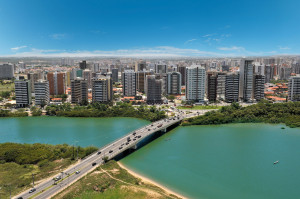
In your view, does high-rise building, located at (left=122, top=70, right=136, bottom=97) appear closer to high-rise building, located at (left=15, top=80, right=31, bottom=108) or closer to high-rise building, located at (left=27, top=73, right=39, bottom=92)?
high-rise building, located at (left=15, top=80, right=31, bottom=108)

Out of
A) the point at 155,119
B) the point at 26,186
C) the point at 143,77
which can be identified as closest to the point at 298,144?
the point at 155,119

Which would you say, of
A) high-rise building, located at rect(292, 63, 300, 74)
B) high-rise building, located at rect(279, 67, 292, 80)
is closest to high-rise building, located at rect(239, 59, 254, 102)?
high-rise building, located at rect(279, 67, 292, 80)

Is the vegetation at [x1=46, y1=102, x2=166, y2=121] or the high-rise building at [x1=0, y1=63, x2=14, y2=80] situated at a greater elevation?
the high-rise building at [x1=0, y1=63, x2=14, y2=80]

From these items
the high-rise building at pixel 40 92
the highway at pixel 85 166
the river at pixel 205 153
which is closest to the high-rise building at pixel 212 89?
the river at pixel 205 153

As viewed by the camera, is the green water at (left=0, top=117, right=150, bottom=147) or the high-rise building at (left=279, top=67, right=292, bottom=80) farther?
the high-rise building at (left=279, top=67, right=292, bottom=80)

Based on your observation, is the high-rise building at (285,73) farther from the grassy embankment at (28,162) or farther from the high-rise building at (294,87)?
the grassy embankment at (28,162)

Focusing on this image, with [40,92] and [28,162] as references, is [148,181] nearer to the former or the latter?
[28,162]

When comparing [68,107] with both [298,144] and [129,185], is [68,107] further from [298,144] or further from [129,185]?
[298,144]
